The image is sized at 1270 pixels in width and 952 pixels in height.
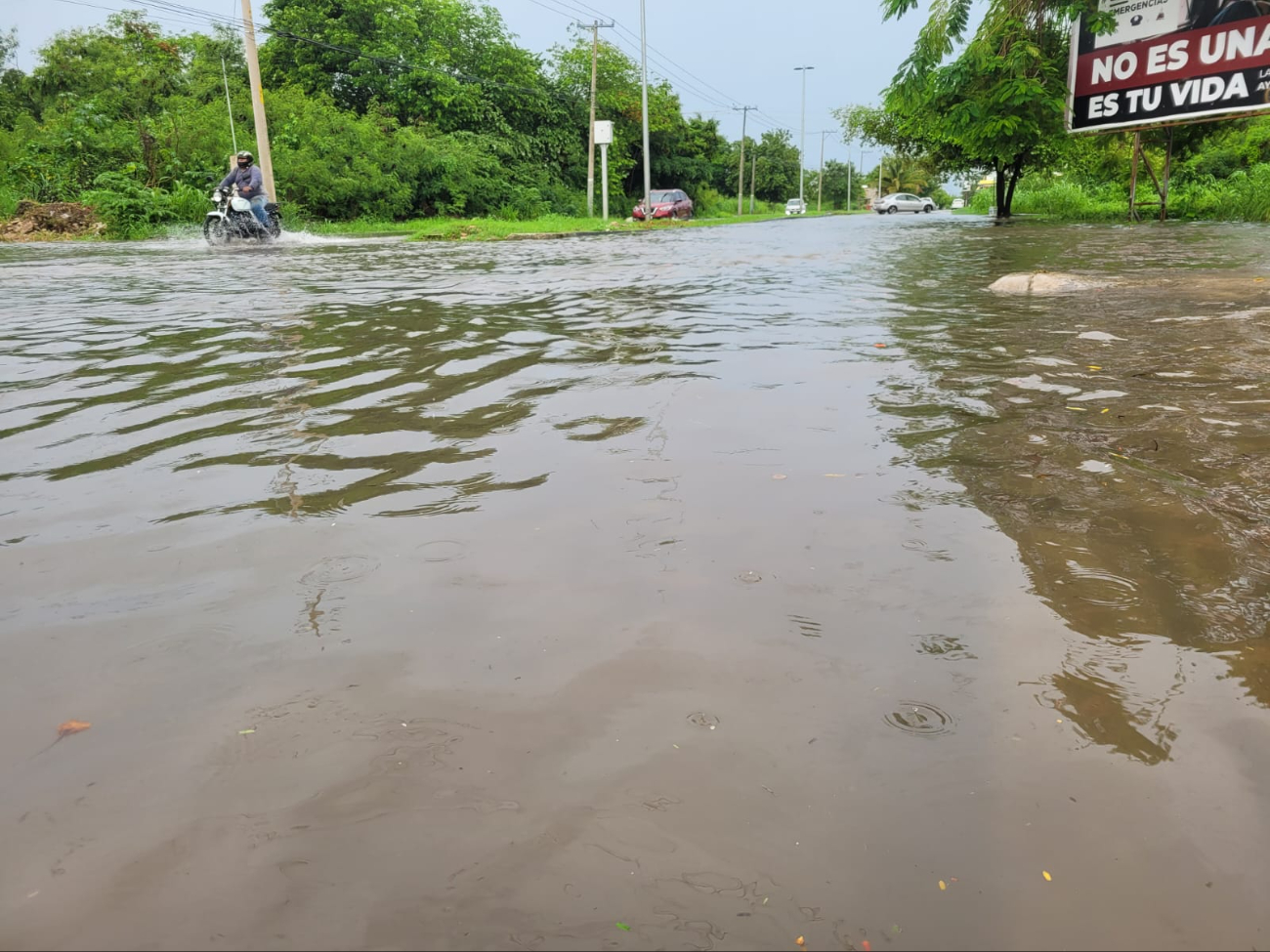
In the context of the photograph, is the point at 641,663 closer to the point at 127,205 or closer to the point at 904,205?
the point at 127,205

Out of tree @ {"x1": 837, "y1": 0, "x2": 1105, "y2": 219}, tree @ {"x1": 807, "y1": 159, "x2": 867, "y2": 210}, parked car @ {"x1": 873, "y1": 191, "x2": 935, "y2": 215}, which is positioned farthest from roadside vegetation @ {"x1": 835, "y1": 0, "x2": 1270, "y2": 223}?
tree @ {"x1": 807, "y1": 159, "x2": 867, "y2": 210}

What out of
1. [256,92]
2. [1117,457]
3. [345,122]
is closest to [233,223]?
[256,92]

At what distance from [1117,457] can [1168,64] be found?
1827 centimetres

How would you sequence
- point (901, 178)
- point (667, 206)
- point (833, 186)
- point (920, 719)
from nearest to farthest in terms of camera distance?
1. point (920, 719)
2. point (667, 206)
3. point (901, 178)
4. point (833, 186)

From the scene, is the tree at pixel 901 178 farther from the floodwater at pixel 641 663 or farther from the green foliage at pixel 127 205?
the floodwater at pixel 641 663

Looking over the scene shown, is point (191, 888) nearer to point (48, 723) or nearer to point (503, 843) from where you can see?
point (503, 843)

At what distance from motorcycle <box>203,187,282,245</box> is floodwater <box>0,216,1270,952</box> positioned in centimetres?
1402

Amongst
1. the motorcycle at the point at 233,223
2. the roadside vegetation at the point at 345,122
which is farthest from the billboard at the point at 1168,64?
the motorcycle at the point at 233,223

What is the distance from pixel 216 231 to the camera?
17578mm

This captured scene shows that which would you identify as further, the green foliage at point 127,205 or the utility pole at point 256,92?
the green foliage at point 127,205

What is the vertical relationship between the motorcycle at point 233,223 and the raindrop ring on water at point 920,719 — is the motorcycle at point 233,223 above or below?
above

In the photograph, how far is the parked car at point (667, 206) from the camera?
39.0m

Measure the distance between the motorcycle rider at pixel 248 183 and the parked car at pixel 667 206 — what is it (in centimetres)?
2220

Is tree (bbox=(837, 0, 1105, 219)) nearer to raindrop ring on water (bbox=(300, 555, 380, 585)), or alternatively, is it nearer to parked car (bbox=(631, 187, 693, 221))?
raindrop ring on water (bbox=(300, 555, 380, 585))
